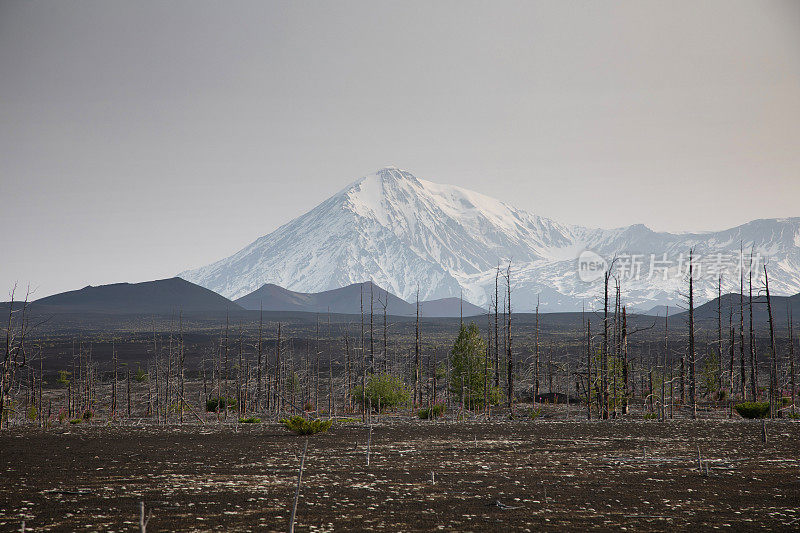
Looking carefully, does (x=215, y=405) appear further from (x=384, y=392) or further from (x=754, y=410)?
(x=754, y=410)

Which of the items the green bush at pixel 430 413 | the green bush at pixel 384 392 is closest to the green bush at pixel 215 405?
the green bush at pixel 384 392

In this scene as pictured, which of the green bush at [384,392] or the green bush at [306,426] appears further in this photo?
the green bush at [384,392]

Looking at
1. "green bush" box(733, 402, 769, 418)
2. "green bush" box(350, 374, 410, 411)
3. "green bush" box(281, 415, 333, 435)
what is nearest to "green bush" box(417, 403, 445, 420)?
"green bush" box(350, 374, 410, 411)

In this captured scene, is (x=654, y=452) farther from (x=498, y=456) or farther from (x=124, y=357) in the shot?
(x=124, y=357)

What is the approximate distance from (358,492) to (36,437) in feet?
76.6

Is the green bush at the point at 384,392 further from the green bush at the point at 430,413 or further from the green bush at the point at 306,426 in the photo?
the green bush at the point at 306,426

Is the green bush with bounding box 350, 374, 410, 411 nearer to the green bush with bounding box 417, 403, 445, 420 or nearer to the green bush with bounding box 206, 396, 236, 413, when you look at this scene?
the green bush with bounding box 417, 403, 445, 420

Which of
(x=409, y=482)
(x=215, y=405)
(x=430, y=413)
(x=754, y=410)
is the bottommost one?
(x=215, y=405)

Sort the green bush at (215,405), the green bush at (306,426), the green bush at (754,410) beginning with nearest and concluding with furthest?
1. the green bush at (306,426)
2. the green bush at (754,410)
3. the green bush at (215,405)

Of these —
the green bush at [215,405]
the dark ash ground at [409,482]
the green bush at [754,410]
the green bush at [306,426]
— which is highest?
the dark ash ground at [409,482]

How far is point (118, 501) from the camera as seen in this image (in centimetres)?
1544

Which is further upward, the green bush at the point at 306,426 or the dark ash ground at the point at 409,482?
the dark ash ground at the point at 409,482

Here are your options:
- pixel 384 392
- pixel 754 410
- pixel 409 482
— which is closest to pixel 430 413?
pixel 384 392

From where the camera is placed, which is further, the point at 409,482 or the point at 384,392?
the point at 384,392
